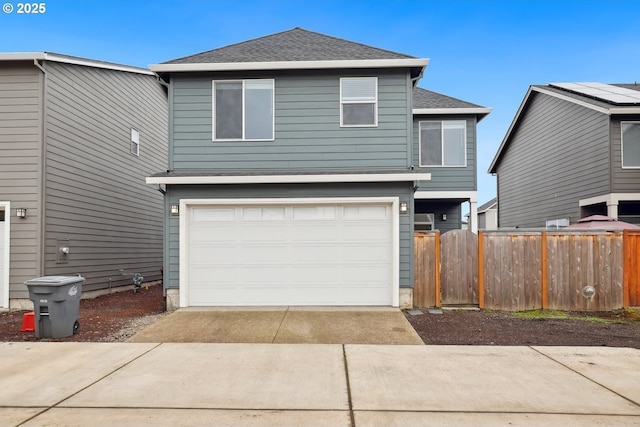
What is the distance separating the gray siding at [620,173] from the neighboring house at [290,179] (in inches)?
270

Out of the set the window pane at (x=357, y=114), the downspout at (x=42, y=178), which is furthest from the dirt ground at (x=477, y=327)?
the window pane at (x=357, y=114)

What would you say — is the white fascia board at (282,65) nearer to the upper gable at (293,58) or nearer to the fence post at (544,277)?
the upper gable at (293,58)

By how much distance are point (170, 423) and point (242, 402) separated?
2.36 feet

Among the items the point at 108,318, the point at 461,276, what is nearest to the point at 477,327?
the point at 461,276

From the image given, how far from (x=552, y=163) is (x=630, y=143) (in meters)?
3.59

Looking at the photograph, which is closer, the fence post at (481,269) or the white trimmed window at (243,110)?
the fence post at (481,269)

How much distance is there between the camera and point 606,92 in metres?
14.0

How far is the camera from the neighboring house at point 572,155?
12234 mm

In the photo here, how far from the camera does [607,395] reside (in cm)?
455

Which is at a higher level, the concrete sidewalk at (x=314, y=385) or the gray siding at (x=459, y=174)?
the gray siding at (x=459, y=174)

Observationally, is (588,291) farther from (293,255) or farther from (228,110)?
(228,110)

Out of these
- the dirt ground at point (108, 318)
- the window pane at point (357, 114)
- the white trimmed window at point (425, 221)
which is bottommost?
the dirt ground at point (108, 318)

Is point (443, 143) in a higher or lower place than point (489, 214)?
higher

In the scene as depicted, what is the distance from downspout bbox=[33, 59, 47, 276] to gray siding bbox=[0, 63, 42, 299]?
45 millimetres
